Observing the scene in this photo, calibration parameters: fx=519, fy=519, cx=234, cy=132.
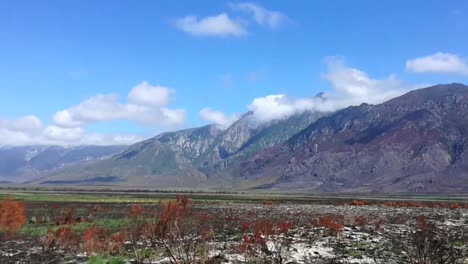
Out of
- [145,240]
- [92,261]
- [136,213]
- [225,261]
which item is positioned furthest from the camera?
[136,213]

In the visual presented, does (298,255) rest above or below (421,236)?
below

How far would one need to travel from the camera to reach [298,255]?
23312 mm

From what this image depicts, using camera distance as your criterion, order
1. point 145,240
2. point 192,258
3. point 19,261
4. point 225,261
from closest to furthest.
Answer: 1. point 192,258
2. point 225,261
3. point 19,261
4. point 145,240

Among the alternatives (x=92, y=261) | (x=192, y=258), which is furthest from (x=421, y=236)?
(x=92, y=261)

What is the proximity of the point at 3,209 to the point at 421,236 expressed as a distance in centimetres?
3160

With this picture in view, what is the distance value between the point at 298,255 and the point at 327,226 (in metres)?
13.1

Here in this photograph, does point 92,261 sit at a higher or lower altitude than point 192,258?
lower

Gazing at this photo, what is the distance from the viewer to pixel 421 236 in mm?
12602

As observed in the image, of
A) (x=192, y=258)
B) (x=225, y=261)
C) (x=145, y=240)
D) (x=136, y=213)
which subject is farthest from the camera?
(x=136, y=213)

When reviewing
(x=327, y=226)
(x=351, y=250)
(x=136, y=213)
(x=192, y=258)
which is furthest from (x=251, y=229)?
(x=192, y=258)

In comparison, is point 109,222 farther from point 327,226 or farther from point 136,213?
point 327,226

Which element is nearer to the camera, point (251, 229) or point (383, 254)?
point (383, 254)

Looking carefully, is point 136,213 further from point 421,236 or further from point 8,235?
point 421,236

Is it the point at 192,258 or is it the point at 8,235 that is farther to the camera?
the point at 8,235
